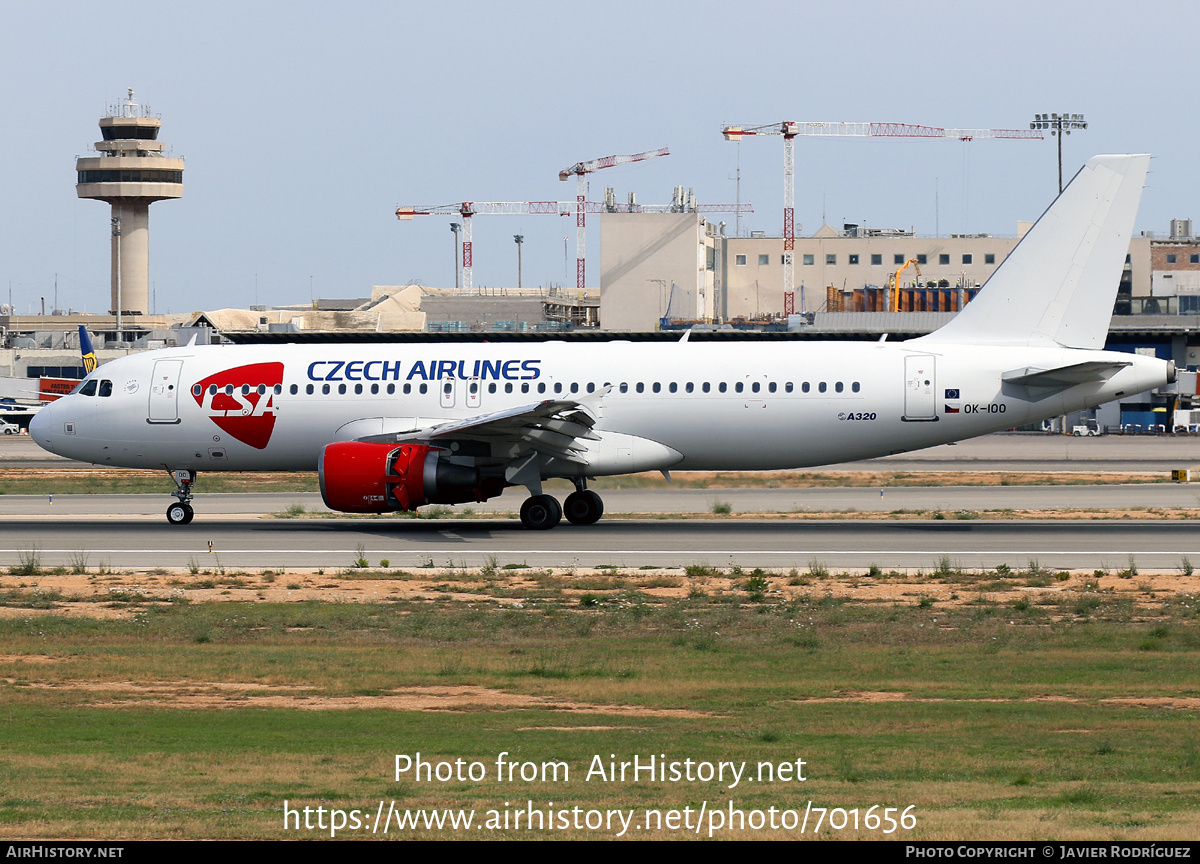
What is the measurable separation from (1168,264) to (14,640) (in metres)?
154

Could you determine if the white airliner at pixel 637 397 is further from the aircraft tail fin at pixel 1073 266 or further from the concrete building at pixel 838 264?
the concrete building at pixel 838 264

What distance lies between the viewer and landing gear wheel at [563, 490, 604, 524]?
3350 centimetres

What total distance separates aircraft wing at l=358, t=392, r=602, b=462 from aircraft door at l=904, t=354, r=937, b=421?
722 cm

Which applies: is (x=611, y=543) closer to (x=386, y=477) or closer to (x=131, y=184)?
(x=386, y=477)

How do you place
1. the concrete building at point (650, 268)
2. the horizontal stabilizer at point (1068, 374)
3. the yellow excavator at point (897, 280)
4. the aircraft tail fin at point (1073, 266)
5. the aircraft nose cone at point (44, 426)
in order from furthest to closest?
1. the concrete building at point (650, 268)
2. the yellow excavator at point (897, 280)
3. the aircraft nose cone at point (44, 426)
4. the aircraft tail fin at point (1073, 266)
5. the horizontal stabilizer at point (1068, 374)

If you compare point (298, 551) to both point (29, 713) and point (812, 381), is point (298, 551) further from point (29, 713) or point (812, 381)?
point (29, 713)

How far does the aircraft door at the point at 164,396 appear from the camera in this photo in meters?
33.8

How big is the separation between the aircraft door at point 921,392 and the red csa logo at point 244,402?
15.0 meters

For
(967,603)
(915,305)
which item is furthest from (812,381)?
(915,305)

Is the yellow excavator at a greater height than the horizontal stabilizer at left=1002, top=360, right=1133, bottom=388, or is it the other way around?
the yellow excavator

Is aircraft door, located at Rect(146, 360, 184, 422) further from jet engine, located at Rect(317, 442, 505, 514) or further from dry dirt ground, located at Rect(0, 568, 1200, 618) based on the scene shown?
dry dirt ground, located at Rect(0, 568, 1200, 618)

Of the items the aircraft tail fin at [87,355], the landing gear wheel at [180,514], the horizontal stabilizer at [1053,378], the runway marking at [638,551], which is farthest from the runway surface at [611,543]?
the aircraft tail fin at [87,355]

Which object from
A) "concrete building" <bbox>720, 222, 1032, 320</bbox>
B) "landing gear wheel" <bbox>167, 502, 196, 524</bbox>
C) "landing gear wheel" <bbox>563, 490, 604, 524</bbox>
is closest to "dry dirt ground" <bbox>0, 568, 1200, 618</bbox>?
"landing gear wheel" <bbox>563, 490, 604, 524</bbox>

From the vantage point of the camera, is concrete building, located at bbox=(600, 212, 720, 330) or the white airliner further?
concrete building, located at bbox=(600, 212, 720, 330)
